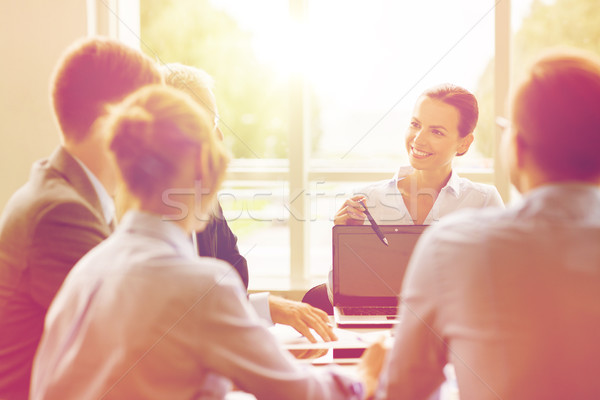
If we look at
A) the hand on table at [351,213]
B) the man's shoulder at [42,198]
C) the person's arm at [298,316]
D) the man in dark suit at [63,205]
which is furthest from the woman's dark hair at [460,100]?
the man's shoulder at [42,198]

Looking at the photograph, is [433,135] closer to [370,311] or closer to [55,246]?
[370,311]

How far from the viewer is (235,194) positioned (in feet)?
11.2

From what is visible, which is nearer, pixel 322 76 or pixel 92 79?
pixel 92 79

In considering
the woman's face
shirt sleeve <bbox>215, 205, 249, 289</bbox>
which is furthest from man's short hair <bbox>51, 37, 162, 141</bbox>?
the woman's face

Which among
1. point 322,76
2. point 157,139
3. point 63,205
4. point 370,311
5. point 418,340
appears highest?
point 322,76

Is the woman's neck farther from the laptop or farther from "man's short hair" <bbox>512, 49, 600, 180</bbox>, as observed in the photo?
"man's short hair" <bbox>512, 49, 600, 180</bbox>

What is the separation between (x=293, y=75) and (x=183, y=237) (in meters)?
2.31

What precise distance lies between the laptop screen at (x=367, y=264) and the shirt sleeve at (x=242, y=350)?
28.6 inches

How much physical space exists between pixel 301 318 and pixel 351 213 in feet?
1.68

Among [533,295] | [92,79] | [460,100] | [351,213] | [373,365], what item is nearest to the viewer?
[533,295]

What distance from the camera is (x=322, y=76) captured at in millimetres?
3291

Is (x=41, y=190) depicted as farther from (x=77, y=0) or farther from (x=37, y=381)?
(x=77, y=0)

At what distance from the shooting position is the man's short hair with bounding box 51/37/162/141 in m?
1.23

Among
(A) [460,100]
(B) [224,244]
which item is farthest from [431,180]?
(B) [224,244]
